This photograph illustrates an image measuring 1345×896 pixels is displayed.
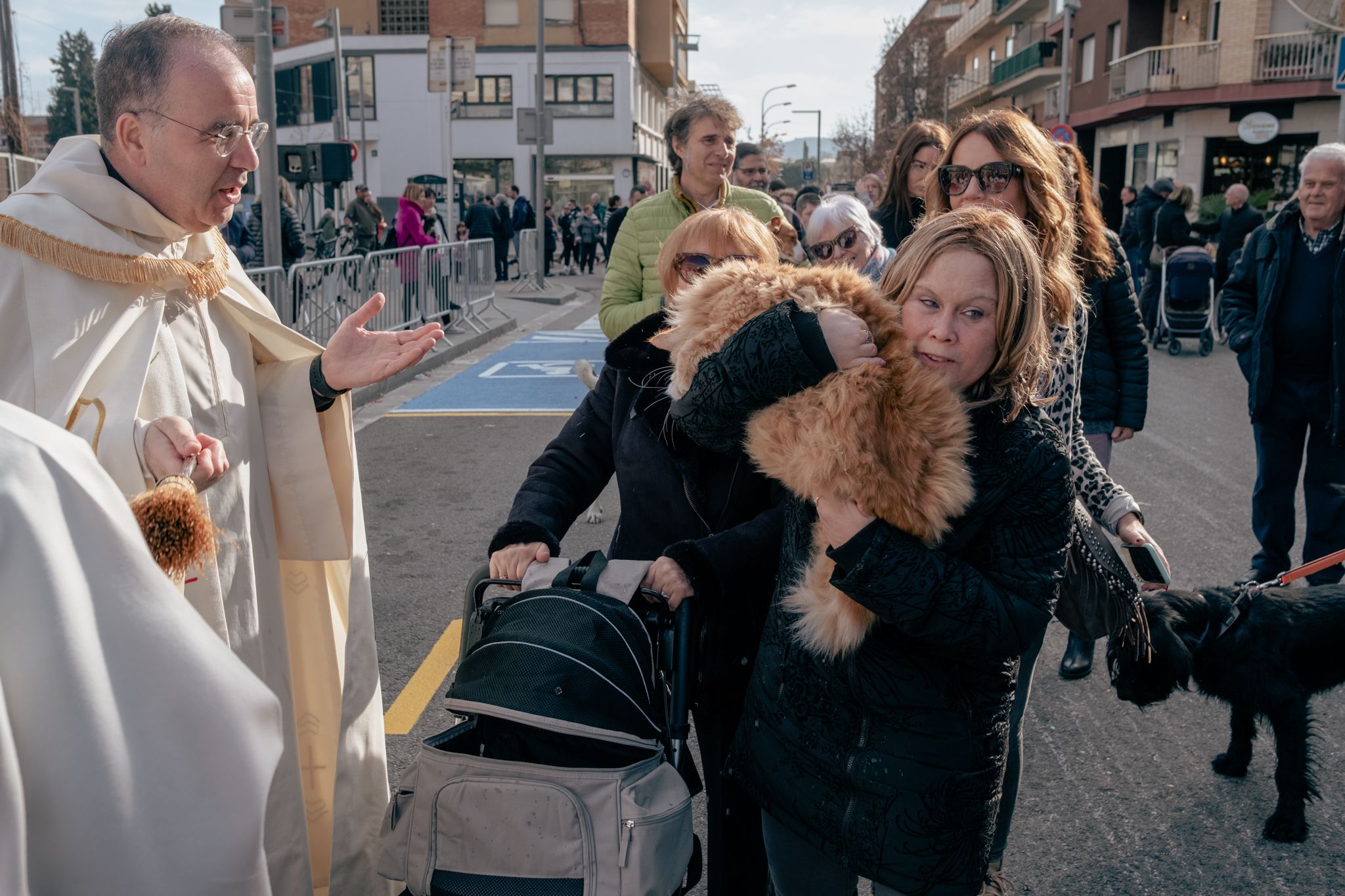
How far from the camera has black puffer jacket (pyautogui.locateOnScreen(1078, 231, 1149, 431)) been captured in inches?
155

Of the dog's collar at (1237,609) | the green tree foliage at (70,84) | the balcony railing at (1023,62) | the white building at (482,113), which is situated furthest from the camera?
the green tree foliage at (70,84)

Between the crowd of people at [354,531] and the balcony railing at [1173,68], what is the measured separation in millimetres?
33517

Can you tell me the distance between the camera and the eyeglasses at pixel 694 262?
262 centimetres

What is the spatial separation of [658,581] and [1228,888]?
201cm

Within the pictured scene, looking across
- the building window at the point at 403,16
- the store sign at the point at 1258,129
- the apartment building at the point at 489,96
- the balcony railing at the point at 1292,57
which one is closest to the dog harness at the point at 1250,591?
the store sign at the point at 1258,129

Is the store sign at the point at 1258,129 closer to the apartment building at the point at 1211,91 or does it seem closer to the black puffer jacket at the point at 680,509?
the apartment building at the point at 1211,91

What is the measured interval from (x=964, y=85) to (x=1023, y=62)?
14.3 metres

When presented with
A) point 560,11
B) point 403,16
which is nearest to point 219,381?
point 560,11

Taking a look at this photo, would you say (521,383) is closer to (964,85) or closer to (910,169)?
(910,169)

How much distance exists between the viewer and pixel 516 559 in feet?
7.73

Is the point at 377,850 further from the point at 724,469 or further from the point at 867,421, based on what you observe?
the point at 867,421

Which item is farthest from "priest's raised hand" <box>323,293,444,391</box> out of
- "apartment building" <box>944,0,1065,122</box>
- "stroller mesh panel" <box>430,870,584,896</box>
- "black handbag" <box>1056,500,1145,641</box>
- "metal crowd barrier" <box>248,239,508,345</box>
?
"apartment building" <box>944,0,1065,122</box>

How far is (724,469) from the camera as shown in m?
2.43

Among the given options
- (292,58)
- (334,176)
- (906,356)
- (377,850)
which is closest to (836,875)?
(906,356)
